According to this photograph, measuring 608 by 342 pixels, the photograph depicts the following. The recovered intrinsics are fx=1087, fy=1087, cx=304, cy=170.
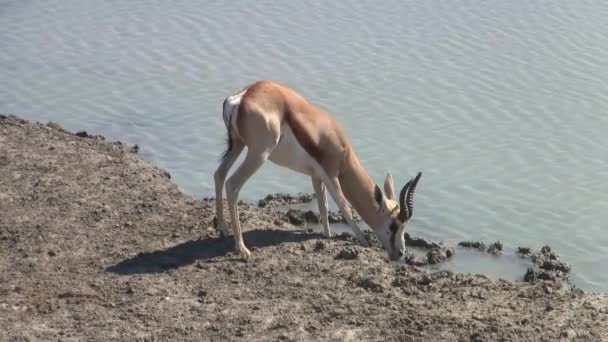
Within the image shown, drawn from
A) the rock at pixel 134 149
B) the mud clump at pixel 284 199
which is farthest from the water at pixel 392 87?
the mud clump at pixel 284 199

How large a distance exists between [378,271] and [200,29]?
10074mm

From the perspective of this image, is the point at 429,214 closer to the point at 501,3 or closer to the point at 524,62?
the point at 524,62

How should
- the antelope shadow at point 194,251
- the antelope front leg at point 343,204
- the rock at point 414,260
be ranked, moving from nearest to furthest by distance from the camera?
the antelope shadow at point 194,251 → the antelope front leg at point 343,204 → the rock at point 414,260

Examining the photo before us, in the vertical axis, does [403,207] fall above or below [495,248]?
above

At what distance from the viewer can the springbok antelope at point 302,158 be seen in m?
10.0

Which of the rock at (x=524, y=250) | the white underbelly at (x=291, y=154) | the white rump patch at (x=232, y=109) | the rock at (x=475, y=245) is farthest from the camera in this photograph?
the rock at (x=475, y=245)

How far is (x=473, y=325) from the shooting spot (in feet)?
28.2

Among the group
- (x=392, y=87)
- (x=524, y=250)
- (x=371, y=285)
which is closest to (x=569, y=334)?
(x=371, y=285)

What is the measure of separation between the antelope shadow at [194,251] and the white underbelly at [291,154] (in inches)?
27.5

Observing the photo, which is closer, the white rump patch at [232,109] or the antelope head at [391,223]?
the white rump patch at [232,109]

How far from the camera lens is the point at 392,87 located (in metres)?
Answer: 15.7

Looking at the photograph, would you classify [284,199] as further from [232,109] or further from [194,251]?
[232,109]

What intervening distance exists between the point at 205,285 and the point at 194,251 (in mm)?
893

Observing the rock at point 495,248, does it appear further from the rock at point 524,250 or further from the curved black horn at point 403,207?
the curved black horn at point 403,207
